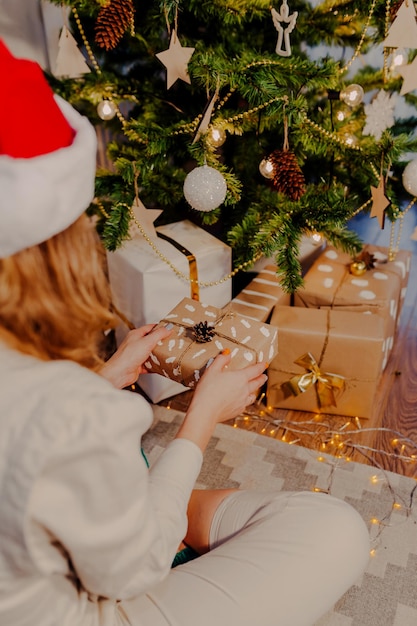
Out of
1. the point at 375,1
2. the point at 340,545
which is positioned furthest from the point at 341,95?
the point at 340,545

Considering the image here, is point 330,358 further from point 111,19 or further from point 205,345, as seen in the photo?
point 111,19

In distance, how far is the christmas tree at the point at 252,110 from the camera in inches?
44.6

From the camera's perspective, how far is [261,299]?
152 centimetres

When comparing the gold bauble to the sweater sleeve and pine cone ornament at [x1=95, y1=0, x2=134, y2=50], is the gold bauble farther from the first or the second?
the sweater sleeve

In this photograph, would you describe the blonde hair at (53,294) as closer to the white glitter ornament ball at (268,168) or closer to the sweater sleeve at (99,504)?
the sweater sleeve at (99,504)

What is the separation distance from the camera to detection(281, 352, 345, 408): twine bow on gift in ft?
4.52

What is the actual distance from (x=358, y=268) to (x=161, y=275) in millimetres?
603

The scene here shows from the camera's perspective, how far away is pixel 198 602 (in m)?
0.71

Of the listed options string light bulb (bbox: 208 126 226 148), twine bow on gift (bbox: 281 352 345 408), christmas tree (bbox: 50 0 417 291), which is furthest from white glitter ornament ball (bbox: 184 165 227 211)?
twine bow on gift (bbox: 281 352 345 408)

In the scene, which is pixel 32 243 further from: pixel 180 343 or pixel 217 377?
pixel 180 343

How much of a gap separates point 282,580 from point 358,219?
2.26 metres

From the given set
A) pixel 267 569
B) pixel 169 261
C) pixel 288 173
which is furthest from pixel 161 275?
pixel 267 569

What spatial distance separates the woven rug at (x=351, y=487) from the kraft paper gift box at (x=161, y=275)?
248 mm

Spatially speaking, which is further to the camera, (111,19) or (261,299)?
(261,299)
